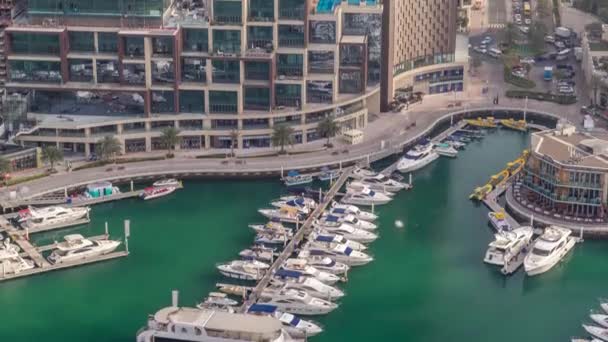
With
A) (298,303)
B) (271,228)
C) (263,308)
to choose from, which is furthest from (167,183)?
(263,308)

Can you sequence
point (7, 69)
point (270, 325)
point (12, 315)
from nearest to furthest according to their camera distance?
point (270, 325)
point (12, 315)
point (7, 69)

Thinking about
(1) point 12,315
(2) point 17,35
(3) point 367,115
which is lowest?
(1) point 12,315

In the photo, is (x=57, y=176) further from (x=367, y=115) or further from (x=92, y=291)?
(x=367, y=115)

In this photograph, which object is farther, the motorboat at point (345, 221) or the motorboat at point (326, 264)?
the motorboat at point (345, 221)

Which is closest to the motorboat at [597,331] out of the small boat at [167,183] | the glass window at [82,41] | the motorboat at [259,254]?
the motorboat at [259,254]

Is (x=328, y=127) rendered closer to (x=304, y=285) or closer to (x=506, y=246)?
(x=506, y=246)

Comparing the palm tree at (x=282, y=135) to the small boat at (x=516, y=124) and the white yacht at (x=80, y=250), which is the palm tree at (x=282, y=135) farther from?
the small boat at (x=516, y=124)

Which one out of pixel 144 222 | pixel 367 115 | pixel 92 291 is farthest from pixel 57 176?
pixel 367 115
